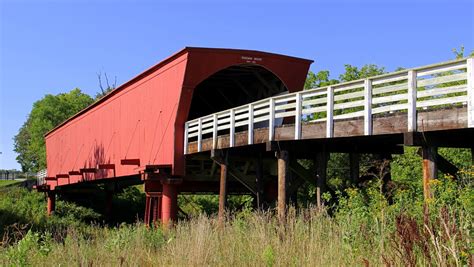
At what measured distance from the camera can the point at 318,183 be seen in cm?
1489

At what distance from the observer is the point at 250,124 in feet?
50.6

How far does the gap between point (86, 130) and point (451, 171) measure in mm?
23153

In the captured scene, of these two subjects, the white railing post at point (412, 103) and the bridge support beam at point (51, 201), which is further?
the bridge support beam at point (51, 201)

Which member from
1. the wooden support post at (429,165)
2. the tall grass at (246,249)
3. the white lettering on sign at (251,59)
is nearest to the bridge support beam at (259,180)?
the white lettering on sign at (251,59)

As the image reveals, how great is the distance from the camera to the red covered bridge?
1021 cm

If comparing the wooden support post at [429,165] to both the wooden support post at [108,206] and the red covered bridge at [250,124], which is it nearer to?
the red covered bridge at [250,124]

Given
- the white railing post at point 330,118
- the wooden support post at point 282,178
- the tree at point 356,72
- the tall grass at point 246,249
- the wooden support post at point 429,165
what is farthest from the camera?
the tree at point 356,72

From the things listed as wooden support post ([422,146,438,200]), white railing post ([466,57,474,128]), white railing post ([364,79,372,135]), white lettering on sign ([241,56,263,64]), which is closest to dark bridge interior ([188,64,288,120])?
white lettering on sign ([241,56,263,64])

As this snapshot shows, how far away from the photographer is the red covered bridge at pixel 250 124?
1021 centimetres

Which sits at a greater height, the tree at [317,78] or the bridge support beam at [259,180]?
the tree at [317,78]

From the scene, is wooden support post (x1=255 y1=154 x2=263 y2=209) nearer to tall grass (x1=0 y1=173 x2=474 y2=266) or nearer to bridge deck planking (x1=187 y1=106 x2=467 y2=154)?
bridge deck planking (x1=187 y1=106 x2=467 y2=154)

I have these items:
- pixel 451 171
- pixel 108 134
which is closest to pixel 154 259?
pixel 451 171

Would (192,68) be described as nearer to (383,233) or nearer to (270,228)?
(270,228)

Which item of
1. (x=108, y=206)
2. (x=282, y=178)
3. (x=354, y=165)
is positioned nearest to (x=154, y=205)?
(x=354, y=165)
